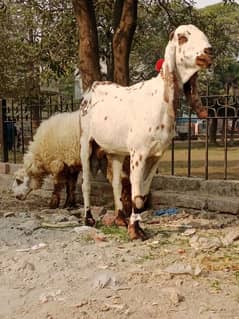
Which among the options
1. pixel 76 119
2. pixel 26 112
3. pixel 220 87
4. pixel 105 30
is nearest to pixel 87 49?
pixel 76 119

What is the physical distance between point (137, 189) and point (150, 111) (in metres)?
0.81

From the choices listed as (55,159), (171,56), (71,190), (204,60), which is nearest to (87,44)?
(55,159)

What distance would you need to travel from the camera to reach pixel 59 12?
11.3 meters

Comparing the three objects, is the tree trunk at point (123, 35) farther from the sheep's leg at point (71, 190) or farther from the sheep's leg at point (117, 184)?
the sheep's leg at point (117, 184)

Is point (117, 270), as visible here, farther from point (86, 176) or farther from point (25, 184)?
point (25, 184)

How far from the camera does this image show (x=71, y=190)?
26.7 ft

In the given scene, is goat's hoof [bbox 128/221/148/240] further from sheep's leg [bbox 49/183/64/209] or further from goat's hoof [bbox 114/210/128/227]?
sheep's leg [bbox 49/183/64/209]

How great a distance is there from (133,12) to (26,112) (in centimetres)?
408

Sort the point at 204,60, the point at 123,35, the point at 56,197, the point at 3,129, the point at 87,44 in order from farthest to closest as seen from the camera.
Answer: the point at 3,129, the point at 56,197, the point at 87,44, the point at 123,35, the point at 204,60

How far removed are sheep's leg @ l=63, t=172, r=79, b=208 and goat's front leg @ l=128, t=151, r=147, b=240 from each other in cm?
279

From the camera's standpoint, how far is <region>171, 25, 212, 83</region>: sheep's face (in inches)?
196

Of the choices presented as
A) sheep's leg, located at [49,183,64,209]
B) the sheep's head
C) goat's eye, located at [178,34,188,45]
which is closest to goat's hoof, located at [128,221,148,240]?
goat's eye, located at [178,34,188,45]

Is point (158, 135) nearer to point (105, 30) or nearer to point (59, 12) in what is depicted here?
point (59, 12)

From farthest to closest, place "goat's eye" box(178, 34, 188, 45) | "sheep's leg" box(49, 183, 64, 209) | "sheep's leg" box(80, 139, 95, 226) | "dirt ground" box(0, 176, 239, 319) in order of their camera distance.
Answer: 1. "sheep's leg" box(49, 183, 64, 209)
2. "sheep's leg" box(80, 139, 95, 226)
3. "goat's eye" box(178, 34, 188, 45)
4. "dirt ground" box(0, 176, 239, 319)
